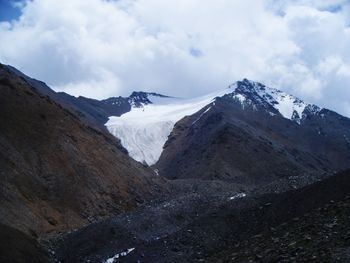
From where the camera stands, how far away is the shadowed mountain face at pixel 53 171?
136 feet

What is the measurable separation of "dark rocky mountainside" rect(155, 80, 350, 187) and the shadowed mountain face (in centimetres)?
2900

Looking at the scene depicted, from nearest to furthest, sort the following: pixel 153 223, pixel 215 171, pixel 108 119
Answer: pixel 153 223
pixel 215 171
pixel 108 119

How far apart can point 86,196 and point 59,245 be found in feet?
61.9

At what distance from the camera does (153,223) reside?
33.4 metres

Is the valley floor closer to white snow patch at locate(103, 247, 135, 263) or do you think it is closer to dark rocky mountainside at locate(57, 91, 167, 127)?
white snow patch at locate(103, 247, 135, 263)

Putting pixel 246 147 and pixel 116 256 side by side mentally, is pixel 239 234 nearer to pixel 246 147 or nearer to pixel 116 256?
pixel 116 256

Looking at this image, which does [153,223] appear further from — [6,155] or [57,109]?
[57,109]

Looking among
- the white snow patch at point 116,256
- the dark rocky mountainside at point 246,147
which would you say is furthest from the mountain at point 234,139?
the white snow patch at point 116,256

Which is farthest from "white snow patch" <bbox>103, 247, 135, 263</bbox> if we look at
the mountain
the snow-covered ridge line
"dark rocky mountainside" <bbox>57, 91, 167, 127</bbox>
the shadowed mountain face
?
"dark rocky mountainside" <bbox>57, 91, 167, 127</bbox>

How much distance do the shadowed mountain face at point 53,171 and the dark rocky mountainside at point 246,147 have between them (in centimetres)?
2900

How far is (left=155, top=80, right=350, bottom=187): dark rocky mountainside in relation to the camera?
10012 cm

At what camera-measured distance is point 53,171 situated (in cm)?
5047

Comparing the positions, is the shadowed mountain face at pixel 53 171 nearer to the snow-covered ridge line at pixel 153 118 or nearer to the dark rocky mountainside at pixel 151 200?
the dark rocky mountainside at pixel 151 200

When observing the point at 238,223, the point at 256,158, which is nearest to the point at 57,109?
the point at 238,223
